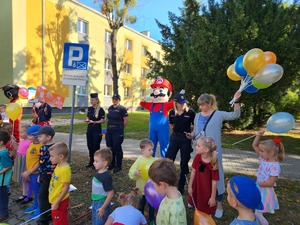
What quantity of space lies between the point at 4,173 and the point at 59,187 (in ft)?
3.54

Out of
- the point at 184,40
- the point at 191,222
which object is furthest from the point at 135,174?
the point at 184,40

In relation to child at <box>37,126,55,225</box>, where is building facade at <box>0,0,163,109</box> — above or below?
above

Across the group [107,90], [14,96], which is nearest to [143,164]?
[14,96]

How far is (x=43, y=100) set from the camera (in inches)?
254

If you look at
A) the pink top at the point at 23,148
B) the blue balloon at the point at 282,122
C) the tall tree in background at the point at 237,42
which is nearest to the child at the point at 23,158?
the pink top at the point at 23,148

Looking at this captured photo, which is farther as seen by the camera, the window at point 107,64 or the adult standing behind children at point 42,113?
the window at point 107,64

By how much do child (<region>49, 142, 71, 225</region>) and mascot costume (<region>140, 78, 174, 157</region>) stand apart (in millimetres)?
2214

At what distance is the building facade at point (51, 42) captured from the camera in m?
18.5

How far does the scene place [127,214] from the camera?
2295 mm

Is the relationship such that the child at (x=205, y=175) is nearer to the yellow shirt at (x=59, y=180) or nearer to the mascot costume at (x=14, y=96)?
the yellow shirt at (x=59, y=180)

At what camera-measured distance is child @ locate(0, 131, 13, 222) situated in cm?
350

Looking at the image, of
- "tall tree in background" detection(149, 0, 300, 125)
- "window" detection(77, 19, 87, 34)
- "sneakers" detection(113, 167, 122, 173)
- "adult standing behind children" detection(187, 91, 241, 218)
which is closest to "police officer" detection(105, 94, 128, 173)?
"sneakers" detection(113, 167, 122, 173)

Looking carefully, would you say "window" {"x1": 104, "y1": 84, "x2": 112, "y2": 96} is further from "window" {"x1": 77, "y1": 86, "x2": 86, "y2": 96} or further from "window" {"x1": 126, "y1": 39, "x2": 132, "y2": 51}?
"window" {"x1": 126, "y1": 39, "x2": 132, "y2": 51}

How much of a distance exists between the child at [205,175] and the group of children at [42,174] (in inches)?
63.7
